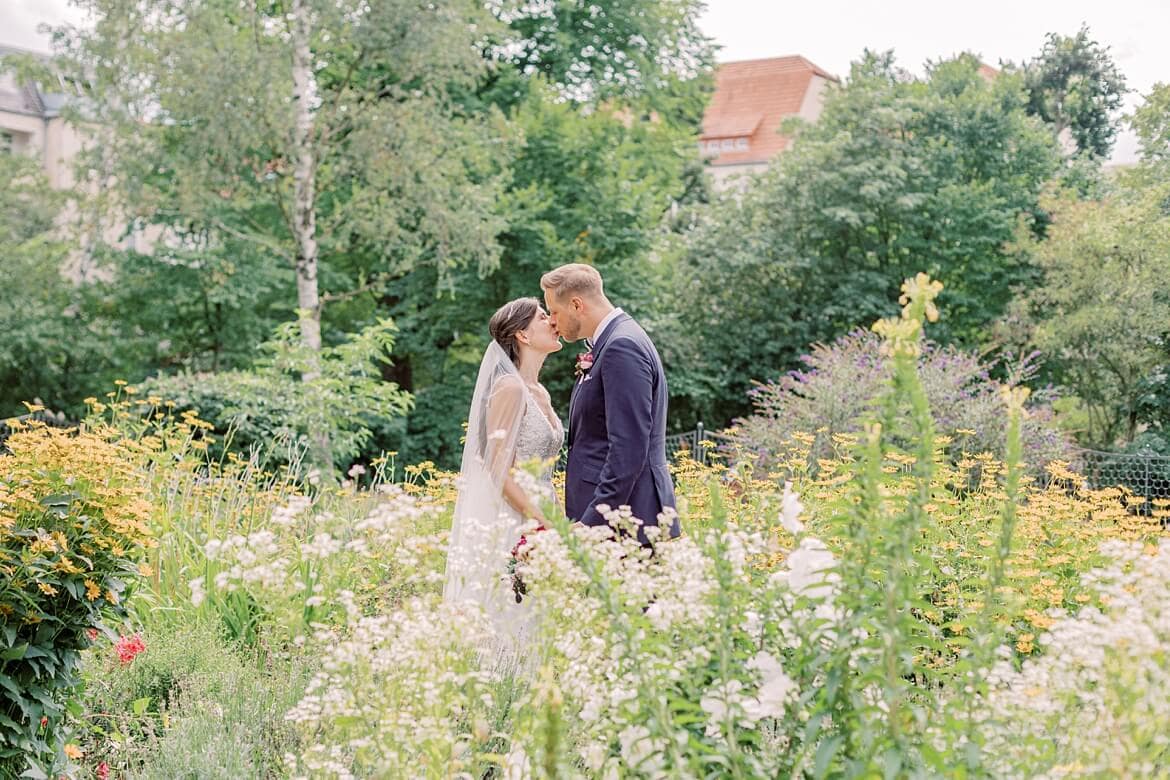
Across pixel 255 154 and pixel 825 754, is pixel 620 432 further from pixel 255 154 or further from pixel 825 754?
pixel 255 154

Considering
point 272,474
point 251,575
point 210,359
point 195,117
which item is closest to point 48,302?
point 210,359

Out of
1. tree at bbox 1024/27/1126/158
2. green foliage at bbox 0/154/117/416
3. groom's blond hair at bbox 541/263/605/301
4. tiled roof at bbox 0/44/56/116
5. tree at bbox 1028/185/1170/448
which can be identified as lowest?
green foliage at bbox 0/154/117/416

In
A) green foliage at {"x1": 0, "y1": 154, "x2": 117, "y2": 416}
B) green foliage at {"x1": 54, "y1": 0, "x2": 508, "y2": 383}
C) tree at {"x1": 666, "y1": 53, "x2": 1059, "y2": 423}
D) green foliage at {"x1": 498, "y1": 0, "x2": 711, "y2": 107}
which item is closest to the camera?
green foliage at {"x1": 54, "y1": 0, "x2": 508, "y2": 383}

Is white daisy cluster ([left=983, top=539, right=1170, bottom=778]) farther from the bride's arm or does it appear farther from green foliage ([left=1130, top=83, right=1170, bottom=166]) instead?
green foliage ([left=1130, top=83, right=1170, bottom=166])

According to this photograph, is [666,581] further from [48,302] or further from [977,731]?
[48,302]

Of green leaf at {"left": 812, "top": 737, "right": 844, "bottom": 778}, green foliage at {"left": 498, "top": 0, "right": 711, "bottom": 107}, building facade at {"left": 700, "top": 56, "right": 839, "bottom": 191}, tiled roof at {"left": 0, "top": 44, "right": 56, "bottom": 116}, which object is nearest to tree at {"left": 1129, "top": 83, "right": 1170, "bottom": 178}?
green foliage at {"left": 498, "top": 0, "right": 711, "bottom": 107}

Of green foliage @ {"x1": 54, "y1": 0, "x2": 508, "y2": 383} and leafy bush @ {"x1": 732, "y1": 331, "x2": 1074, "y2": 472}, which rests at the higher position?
green foliage @ {"x1": 54, "y1": 0, "x2": 508, "y2": 383}

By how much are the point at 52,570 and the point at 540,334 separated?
7.08ft

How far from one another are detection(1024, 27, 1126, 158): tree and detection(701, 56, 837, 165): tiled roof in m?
18.8

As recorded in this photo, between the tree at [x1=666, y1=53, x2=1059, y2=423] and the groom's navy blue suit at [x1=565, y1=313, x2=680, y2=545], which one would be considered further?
the tree at [x1=666, y1=53, x2=1059, y2=423]

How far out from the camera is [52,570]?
3.55 metres

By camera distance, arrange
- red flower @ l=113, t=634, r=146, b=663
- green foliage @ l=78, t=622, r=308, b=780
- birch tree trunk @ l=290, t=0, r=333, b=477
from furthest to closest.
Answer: birch tree trunk @ l=290, t=0, r=333, b=477
red flower @ l=113, t=634, r=146, b=663
green foliage @ l=78, t=622, r=308, b=780

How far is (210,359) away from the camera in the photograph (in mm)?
19562

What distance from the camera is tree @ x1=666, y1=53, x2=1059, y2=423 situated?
61.1 feet
